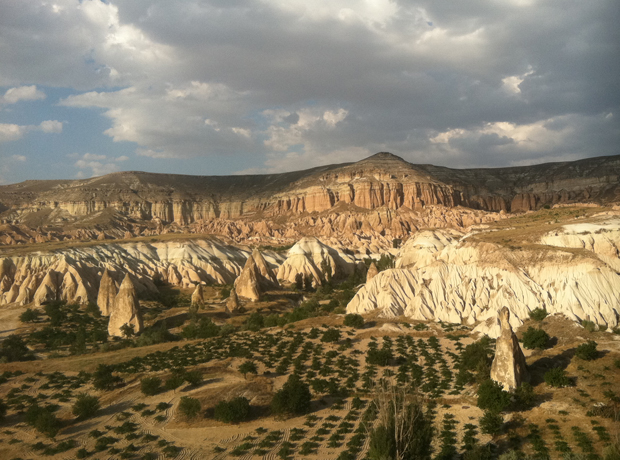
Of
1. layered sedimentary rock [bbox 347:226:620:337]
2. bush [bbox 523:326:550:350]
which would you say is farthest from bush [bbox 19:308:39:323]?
bush [bbox 523:326:550:350]

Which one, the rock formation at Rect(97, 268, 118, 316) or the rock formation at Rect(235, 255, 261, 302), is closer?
the rock formation at Rect(97, 268, 118, 316)

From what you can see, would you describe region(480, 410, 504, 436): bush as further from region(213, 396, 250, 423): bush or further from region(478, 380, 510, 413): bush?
region(213, 396, 250, 423): bush

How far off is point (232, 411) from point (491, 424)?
474 inches

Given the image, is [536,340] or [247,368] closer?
[247,368]

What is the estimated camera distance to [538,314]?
3744 cm

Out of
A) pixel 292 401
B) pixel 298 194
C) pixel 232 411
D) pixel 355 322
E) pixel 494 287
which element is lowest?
pixel 232 411

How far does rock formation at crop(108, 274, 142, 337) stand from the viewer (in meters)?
44.8

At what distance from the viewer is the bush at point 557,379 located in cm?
2516

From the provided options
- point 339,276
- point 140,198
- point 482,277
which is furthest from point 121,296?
point 140,198

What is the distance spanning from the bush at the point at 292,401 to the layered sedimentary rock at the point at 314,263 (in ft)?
189

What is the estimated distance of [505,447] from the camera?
20.6 m

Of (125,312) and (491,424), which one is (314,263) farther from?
(491,424)

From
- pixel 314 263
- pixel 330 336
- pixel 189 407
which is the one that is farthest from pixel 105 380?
pixel 314 263

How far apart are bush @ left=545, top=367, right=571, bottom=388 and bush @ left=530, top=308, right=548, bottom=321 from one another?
40.3ft
